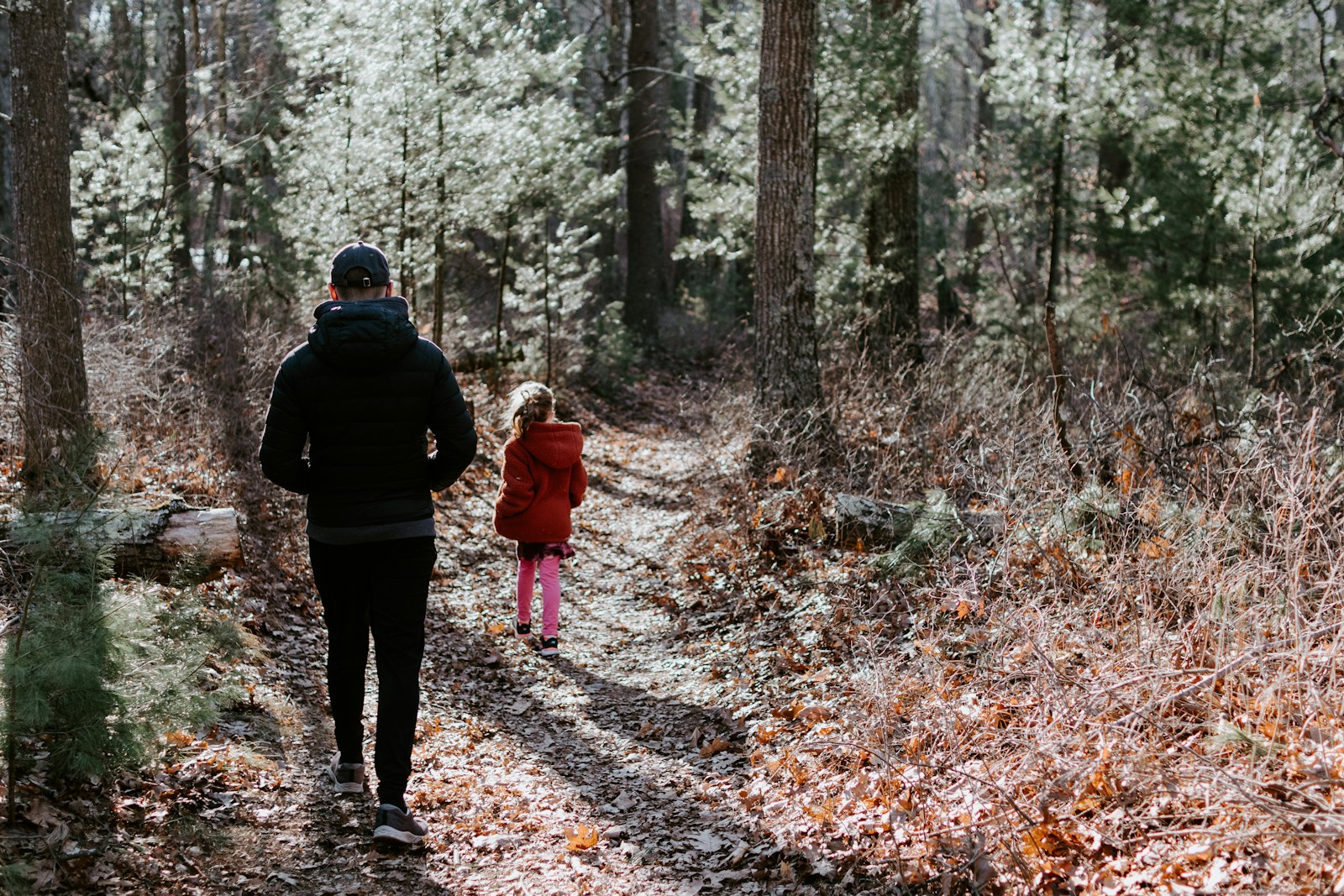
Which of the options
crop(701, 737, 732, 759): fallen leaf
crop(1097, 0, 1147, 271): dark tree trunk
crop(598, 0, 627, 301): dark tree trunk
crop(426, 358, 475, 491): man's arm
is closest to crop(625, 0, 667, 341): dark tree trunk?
crop(598, 0, 627, 301): dark tree trunk

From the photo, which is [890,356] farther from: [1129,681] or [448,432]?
[448,432]

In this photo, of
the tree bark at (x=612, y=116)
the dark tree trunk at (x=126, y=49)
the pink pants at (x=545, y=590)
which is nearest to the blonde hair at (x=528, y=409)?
the pink pants at (x=545, y=590)

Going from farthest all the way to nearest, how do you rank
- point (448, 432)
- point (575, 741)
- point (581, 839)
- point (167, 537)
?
point (167, 537) → point (575, 741) → point (581, 839) → point (448, 432)

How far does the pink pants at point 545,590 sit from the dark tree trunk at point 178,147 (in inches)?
343

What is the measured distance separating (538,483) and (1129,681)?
405cm

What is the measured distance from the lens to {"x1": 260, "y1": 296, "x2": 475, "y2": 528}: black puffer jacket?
158 inches

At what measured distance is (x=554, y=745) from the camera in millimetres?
5562

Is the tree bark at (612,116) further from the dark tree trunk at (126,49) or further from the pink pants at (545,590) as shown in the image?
the pink pants at (545,590)

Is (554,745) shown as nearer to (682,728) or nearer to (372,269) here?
(682,728)

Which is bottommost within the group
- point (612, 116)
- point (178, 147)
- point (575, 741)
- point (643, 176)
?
point (575, 741)

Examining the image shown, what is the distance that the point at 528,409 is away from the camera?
22.0 ft

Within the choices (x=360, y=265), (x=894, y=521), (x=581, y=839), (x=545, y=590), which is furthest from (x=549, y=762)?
(x=894, y=521)

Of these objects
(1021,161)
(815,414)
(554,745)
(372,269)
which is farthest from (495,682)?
(1021,161)

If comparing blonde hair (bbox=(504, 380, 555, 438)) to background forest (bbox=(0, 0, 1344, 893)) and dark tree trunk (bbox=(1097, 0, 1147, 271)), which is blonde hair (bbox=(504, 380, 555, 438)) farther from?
dark tree trunk (bbox=(1097, 0, 1147, 271))
